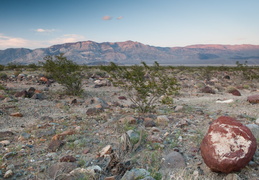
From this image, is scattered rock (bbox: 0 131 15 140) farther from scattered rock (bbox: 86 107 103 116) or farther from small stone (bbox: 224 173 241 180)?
small stone (bbox: 224 173 241 180)

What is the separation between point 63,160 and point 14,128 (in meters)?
2.99

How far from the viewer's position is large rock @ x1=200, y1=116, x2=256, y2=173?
11.0 ft

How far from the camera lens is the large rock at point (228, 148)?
3365 mm

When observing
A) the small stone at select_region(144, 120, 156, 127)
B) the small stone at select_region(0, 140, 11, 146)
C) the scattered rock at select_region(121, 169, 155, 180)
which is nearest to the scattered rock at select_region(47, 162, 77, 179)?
the scattered rock at select_region(121, 169, 155, 180)

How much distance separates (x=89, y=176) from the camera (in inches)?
126

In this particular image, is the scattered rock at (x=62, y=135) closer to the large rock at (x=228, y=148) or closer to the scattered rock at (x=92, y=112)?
the scattered rock at (x=92, y=112)

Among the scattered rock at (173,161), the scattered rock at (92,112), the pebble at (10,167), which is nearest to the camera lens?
the pebble at (10,167)

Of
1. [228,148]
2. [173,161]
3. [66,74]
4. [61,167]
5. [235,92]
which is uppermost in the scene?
[66,74]

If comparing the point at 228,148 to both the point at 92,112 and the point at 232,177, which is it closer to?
the point at 232,177

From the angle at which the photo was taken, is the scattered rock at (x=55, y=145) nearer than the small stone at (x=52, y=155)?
No

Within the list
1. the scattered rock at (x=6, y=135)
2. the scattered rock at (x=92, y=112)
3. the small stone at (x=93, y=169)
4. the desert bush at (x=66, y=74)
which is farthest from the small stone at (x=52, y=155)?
the desert bush at (x=66, y=74)

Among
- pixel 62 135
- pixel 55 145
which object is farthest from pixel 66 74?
pixel 55 145

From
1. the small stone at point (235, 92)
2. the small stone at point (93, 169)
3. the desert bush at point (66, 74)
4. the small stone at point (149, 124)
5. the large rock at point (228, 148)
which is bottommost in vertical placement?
the small stone at point (235, 92)

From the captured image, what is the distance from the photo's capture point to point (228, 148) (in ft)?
11.2
